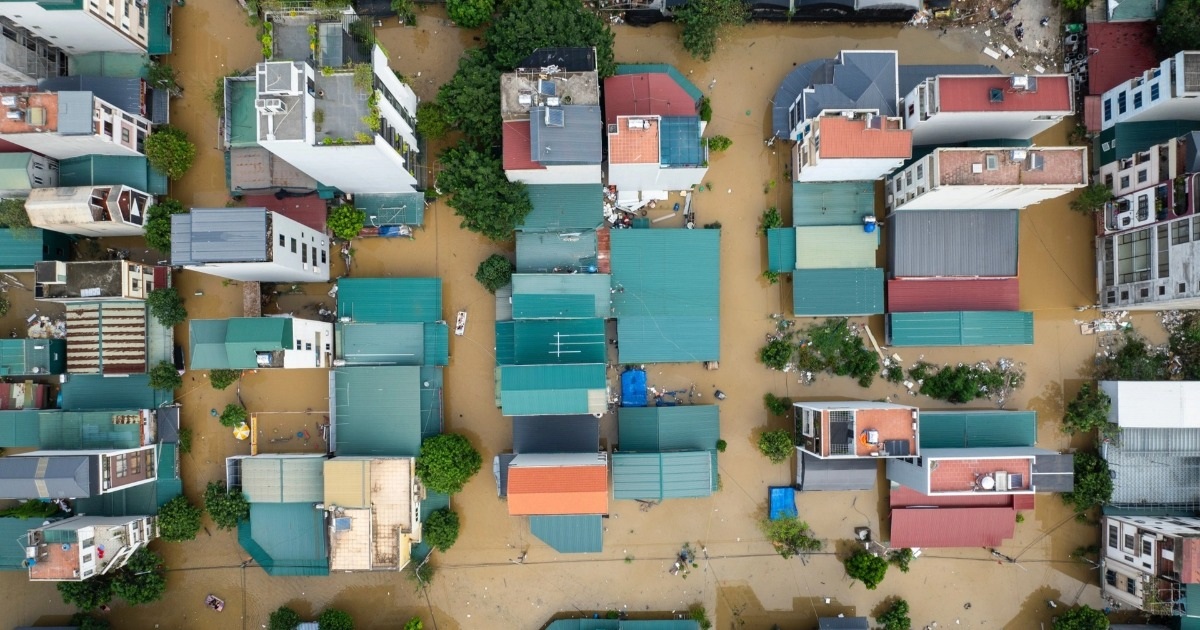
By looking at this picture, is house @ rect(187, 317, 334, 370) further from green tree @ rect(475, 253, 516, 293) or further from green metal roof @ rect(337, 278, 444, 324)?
green tree @ rect(475, 253, 516, 293)

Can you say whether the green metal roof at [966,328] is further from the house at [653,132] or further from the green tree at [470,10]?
the green tree at [470,10]

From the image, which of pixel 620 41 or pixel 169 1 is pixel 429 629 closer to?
pixel 620 41

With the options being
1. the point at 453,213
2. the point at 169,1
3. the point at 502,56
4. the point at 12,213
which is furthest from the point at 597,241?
the point at 12,213

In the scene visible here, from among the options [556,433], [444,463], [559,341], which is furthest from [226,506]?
[559,341]

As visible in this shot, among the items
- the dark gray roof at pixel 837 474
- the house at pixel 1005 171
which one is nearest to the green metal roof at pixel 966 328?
the house at pixel 1005 171

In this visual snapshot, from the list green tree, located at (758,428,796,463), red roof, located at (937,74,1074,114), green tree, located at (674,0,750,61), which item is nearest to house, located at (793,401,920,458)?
green tree, located at (758,428,796,463)
